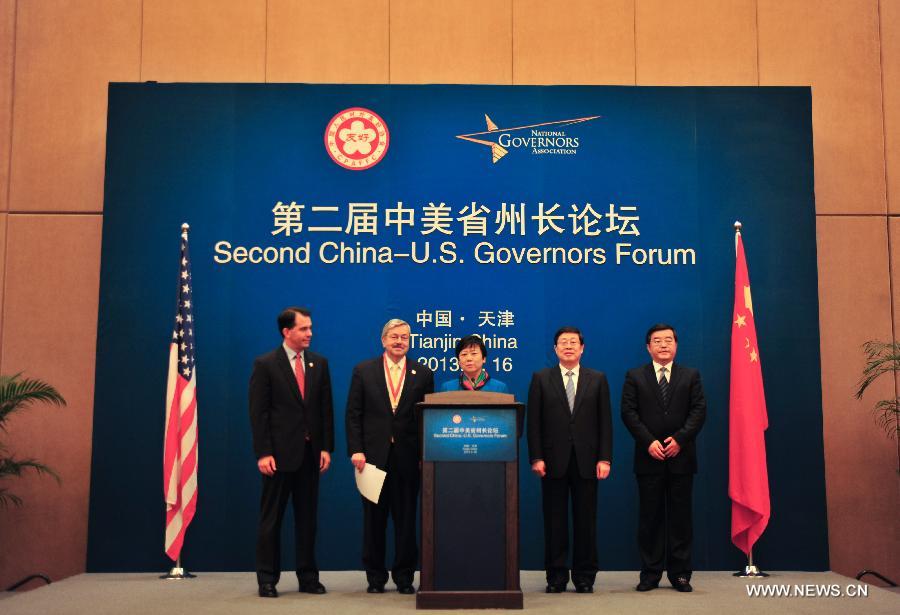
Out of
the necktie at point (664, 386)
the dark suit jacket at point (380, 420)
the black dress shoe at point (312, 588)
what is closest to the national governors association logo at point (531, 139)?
the necktie at point (664, 386)

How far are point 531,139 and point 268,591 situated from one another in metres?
3.22

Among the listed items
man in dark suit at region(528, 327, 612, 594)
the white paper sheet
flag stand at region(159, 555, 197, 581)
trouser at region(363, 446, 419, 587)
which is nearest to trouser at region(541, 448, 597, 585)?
man in dark suit at region(528, 327, 612, 594)

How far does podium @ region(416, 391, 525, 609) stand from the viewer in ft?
13.7

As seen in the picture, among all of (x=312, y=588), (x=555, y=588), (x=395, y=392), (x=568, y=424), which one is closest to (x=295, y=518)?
(x=312, y=588)

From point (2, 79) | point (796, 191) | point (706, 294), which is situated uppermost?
point (2, 79)

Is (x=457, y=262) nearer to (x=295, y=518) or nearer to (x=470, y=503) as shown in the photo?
(x=295, y=518)

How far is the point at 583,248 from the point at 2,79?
4110mm

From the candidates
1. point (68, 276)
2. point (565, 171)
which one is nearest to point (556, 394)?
point (565, 171)

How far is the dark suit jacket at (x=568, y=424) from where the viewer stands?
15.8 ft

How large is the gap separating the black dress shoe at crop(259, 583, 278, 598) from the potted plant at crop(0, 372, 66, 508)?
73.3 inches

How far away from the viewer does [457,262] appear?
5980 millimetres

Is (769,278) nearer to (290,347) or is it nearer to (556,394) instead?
(556,394)

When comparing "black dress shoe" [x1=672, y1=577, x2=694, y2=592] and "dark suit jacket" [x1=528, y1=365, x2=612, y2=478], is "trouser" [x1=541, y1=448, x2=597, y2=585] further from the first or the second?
"black dress shoe" [x1=672, y1=577, x2=694, y2=592]

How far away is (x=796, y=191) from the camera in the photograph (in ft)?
19.8
